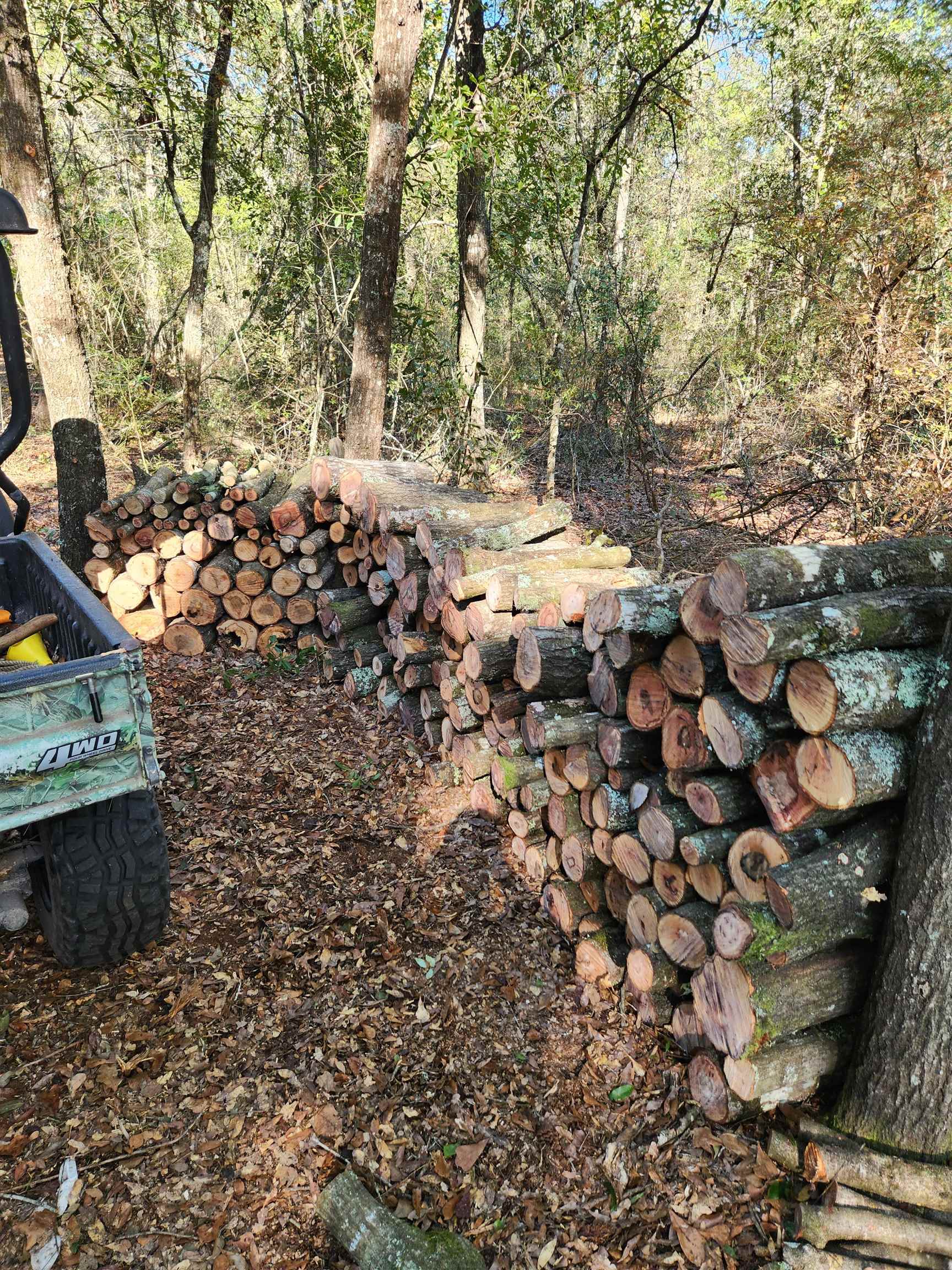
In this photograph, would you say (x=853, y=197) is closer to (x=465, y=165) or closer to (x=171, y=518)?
(x=465, y=165)

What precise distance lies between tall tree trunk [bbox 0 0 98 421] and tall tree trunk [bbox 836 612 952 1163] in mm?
6496

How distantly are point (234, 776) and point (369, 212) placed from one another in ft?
17.9

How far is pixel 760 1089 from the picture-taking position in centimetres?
250

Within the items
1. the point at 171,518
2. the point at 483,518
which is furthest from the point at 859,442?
the point at 171,518

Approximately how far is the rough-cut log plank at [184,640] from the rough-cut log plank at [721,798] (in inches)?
176

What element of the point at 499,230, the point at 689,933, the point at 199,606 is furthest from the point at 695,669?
the point at 499,230

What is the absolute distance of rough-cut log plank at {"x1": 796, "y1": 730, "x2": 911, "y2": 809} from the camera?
2.28 m

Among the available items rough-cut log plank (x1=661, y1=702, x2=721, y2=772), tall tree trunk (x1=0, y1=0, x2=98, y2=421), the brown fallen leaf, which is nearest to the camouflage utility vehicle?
the brown fallen leaf

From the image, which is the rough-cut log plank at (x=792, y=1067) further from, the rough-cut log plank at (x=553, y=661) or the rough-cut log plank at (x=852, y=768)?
the rough-cut log plank at (x=553, y=661)

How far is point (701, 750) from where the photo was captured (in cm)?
277

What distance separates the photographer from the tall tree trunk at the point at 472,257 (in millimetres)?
A: 8891

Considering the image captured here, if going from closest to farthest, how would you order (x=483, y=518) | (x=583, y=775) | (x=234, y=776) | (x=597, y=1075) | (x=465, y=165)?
1. (x=597, y=1075)
2. (x=583, y=775)
3. (x=234, y=776)
4. (x=483, y=518)
5. (x=465, y=165)

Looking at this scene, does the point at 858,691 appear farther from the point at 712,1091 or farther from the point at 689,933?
the point at 712,1091

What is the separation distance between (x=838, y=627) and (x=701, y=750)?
690mm
